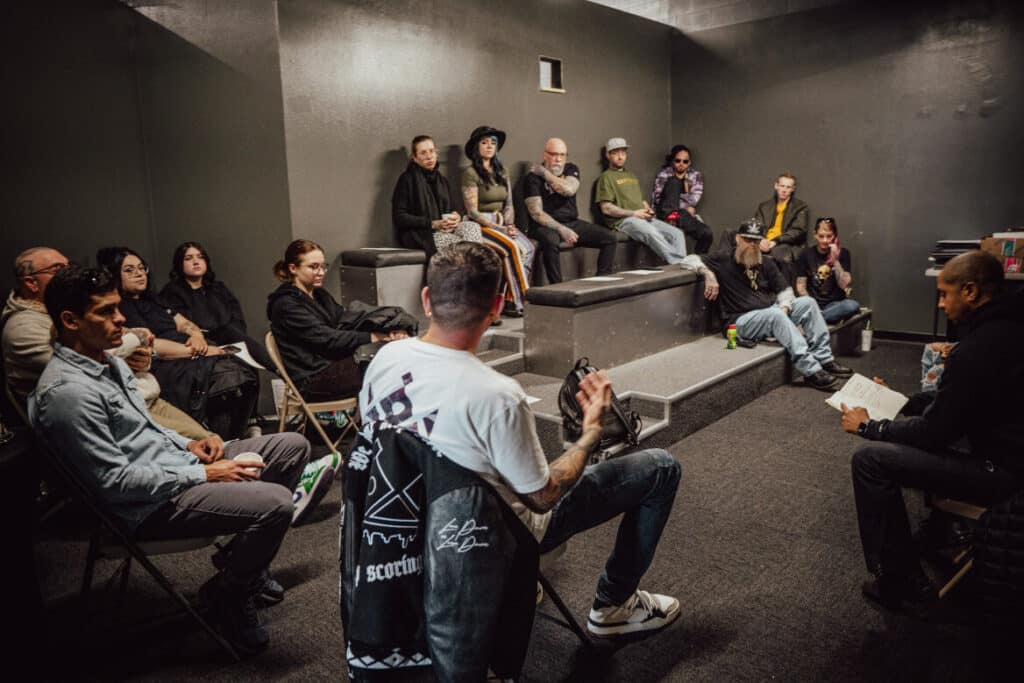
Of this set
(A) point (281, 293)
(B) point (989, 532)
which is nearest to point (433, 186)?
(A) point (281, 293)

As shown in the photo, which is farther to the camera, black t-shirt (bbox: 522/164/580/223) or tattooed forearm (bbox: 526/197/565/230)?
black t-shirt (bbox: 522/164/580/223)

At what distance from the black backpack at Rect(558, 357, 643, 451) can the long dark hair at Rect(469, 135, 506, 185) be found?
8.26 ft

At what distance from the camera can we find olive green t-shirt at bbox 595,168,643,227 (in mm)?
7047

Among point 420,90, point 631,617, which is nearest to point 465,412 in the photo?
point 631,617

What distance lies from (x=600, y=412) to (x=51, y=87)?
4.67 metres

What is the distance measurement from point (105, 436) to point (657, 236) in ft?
17.2

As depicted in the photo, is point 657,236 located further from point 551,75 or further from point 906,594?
point 906,594

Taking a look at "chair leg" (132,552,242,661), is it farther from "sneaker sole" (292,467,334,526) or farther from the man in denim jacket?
"sneaker sole" (292,467,334,526)

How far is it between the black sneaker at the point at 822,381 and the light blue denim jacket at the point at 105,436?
4.44 m

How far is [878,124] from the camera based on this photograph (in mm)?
6961

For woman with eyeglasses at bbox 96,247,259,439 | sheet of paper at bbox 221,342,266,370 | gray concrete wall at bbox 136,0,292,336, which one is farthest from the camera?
gray concrete wall at bbox 136,0,292,336

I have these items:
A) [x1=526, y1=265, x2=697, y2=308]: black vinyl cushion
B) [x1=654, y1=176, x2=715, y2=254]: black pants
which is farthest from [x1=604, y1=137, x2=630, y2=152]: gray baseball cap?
[x1=526, y1=265, x2=697, y2=308]: black vinyl cushion

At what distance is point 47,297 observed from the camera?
2.07 meters

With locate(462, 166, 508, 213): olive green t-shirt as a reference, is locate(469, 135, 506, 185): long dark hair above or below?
above
